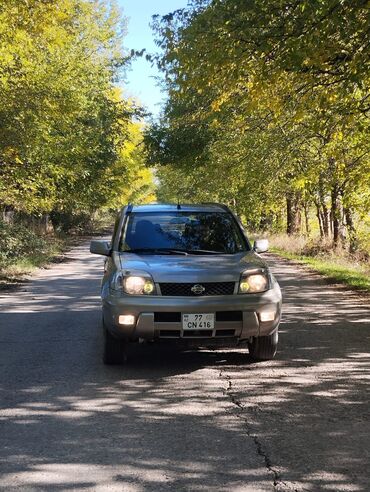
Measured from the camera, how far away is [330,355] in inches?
273

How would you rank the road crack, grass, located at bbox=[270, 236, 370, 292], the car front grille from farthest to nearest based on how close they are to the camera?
grass, located at bbox=[270, 236, 370, 292] → the car front grille → the road crack

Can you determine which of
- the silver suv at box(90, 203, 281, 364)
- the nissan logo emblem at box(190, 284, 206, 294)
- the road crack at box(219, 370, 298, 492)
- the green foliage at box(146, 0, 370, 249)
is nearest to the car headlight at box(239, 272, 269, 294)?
the silver suv at box(90, 203, 281, 364)

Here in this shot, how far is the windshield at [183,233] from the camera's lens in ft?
23.0

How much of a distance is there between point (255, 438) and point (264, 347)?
7.77 feet

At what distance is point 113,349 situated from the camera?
6.34 metres

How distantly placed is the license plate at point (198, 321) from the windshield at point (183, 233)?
3.78 feet

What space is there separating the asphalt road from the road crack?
11mm

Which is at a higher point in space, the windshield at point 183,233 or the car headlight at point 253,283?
the windshield at point 183,233

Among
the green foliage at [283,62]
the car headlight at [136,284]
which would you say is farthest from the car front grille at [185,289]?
the green foliage at [283,62]

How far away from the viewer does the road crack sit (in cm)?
346

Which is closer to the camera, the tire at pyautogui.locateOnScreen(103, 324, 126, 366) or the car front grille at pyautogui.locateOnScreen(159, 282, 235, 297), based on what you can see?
the car front grille at pyautogui.locateOnScreen(159, 282, 235, 297)

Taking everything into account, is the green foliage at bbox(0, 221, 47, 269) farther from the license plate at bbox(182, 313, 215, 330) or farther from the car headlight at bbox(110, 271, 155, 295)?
the license plate at bbox(182, 313, 215, 330)

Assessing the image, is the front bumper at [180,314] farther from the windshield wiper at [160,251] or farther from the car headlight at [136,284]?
the windshield wiper at [160,251]

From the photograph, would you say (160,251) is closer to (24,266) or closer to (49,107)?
(49,107)
